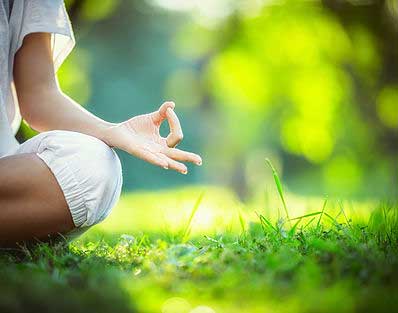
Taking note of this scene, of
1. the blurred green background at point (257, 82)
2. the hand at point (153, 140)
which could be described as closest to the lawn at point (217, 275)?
the hand at point (153, 140)

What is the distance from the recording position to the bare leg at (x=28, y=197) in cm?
253

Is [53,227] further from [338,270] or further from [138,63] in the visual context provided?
[138,63]

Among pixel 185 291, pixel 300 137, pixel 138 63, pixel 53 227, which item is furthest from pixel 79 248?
pixel 138 63

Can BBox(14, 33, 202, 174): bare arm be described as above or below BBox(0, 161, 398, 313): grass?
above

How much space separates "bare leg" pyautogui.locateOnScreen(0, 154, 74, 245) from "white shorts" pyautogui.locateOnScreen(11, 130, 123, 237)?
3cm

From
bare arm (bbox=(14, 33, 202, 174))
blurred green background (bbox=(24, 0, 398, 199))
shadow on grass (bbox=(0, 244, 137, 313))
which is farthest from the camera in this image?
blurred green background (bbox=(24, 0, 398, 199))

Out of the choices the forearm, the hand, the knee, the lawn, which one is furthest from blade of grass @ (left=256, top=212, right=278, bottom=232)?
the forearm

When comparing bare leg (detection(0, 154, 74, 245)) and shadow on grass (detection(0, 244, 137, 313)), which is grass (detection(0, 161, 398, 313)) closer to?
shadow on grass (detection(0, 244, 137, 313))

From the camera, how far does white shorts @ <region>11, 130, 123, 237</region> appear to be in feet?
8.34

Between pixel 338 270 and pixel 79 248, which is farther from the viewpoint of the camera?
pixel 79 248

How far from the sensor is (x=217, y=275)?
2.04 metres

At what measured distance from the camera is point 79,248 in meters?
2.75

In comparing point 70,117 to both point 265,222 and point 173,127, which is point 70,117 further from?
point 265,222

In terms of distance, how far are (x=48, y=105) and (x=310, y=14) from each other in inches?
586
